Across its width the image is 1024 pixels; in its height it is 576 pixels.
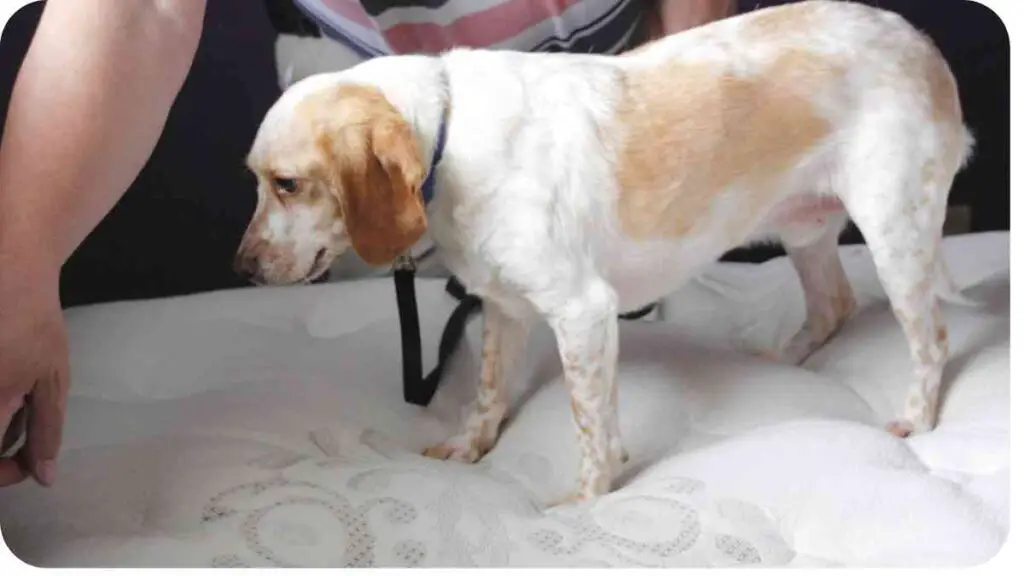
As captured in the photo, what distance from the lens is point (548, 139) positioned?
28.9 inches

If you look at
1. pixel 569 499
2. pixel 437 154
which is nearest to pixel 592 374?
pixel 569 499

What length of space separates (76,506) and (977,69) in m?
0.78

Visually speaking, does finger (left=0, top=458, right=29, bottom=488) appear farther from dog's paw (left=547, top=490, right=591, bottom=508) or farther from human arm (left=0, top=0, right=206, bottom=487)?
dog's paw (left=547, top=490, right=591, bottom=508)

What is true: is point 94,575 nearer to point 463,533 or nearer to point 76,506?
point 76,506

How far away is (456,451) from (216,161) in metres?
0.33

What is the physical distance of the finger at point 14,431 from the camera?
2.16 ft

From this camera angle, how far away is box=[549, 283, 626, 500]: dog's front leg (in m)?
0.76

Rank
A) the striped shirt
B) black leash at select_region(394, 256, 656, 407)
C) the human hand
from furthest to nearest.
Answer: black leash at select_region(394, 256, 656, 407)
the striped shirt
the human hand

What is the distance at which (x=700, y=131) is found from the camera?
30.7 inches

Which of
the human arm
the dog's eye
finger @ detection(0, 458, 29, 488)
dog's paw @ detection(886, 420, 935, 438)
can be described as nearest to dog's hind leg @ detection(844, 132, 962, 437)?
dog's paw @ detection(886, 420, 935, 438)

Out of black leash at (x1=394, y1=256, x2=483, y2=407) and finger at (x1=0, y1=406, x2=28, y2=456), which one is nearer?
finger at (x1=0, y1=406, x2=28, y2=456)

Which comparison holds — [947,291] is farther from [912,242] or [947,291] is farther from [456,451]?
[456,451]

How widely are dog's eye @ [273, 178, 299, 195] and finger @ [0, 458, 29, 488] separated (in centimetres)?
27

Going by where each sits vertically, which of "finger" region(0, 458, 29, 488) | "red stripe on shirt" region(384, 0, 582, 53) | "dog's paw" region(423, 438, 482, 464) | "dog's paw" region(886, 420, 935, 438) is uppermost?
"red stripe on shirt" region(384, 0, 582, 53)
